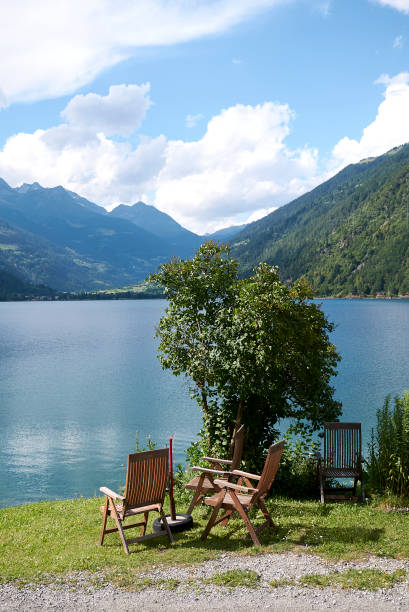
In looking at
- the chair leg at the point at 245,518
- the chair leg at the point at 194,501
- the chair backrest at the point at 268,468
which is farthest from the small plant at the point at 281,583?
the chair leg at the point at 194,501

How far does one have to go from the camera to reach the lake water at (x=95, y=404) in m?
22.6

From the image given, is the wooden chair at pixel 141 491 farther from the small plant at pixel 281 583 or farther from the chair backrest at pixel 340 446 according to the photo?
the chair backrest at pixel 340 446

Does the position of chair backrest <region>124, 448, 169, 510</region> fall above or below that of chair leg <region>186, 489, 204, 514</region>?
above

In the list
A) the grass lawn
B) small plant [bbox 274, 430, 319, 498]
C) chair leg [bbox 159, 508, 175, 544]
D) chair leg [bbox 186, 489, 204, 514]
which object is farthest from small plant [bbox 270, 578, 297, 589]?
small plant [bbox 274, 430, 319, 498]

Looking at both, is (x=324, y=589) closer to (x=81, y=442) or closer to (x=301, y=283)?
(x=301, y=283)

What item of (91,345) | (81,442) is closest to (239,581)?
(81,442)

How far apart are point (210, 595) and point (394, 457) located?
17.7 feet

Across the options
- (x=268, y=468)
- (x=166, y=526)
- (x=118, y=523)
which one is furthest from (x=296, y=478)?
(x=118, y=523)

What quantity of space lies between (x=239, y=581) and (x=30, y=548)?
145 inches

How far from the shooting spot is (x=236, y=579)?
6.07 meters

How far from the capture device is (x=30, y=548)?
7.88 meters

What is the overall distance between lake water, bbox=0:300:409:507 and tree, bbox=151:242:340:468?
1.12 m

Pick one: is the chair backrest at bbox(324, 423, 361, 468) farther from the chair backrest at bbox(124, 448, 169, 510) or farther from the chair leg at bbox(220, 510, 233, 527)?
the chair backrest at bbox(124, 448, 169, 510)

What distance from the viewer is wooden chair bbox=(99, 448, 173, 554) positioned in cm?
752
